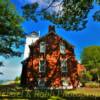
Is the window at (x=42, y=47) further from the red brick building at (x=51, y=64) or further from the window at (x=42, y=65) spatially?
the window at (x=42, y=65)

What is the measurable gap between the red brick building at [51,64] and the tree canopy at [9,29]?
3171 mm

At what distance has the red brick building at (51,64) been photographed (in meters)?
56.9

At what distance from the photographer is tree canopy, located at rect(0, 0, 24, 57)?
55.6m

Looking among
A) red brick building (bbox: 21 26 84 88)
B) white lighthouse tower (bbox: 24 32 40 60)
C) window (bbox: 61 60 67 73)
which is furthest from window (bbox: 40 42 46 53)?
Result: white lighthouse tower (bbox: 24 32 40 60)

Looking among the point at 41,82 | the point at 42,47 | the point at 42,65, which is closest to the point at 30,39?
the point at 42,47

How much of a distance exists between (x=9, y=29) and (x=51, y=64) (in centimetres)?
992

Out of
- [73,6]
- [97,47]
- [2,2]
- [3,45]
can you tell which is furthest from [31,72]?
[97,47]

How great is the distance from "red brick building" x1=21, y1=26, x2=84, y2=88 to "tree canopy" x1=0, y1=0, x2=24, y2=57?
317 cm

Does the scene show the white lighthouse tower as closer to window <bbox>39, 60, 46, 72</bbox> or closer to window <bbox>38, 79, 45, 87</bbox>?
window <bbox>39, 60, 46, 72</bbox>

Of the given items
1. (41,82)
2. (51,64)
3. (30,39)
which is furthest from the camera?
(30,39)

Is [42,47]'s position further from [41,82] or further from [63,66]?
[41,82]

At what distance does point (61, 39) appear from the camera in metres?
58.7

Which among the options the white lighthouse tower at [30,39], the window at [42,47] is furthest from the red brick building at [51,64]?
the white lighthouse tower at [30,39]

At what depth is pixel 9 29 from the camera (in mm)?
56750
